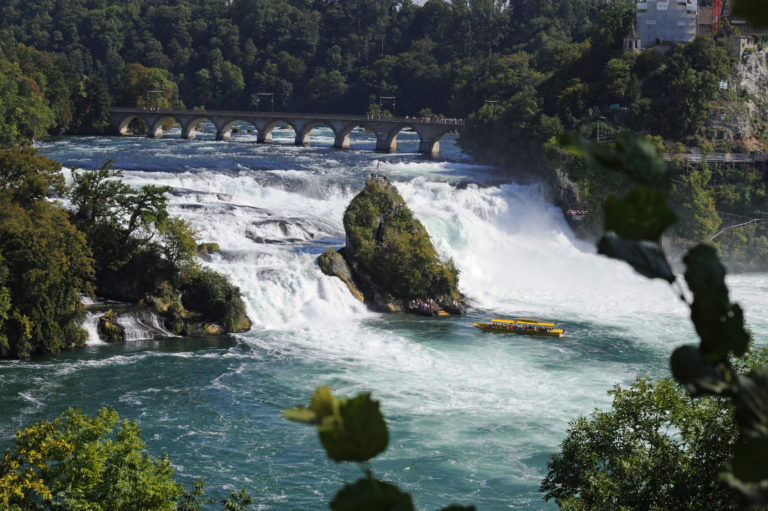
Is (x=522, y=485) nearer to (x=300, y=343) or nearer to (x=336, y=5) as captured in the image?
(x=300, y=343)

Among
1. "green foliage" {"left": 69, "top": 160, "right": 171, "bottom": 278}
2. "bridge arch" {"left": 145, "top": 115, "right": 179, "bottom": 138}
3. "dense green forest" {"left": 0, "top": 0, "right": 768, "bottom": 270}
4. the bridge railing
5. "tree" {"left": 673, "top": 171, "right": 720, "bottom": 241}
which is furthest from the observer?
"bridge arch" {"left": 145, "top": 115, "right": 179, "bottom": 138}

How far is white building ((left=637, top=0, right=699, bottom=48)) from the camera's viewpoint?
64.9 m

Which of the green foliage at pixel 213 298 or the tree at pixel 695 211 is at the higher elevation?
the tree at pixel 695 211

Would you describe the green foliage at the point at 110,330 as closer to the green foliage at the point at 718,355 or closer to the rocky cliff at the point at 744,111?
the green foliage at the point at 718,355

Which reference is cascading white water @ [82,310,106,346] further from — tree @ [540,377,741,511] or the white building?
the white building

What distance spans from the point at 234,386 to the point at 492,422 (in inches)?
295

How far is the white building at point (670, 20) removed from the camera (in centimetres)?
6494

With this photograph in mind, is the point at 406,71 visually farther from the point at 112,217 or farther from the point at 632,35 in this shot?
the point at 112,217

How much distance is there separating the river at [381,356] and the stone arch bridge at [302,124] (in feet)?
72.4

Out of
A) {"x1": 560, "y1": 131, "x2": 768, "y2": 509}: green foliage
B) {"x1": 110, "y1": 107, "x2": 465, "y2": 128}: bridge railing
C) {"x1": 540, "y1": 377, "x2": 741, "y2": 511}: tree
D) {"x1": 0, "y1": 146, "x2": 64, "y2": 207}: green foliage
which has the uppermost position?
{"x1": 110, "y1": 107, "x2": 465, "y2": 128}: bridge railing

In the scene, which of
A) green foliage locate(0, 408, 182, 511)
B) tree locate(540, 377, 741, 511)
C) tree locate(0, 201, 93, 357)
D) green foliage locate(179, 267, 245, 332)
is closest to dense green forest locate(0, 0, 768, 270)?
green foliage locate(179, 267, 245, 332)

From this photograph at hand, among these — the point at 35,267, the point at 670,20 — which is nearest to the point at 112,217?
the point at 35,267

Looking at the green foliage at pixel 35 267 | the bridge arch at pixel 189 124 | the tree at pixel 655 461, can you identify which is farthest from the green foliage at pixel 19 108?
the tree at pixel 655 461

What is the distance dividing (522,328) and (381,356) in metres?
5.81
